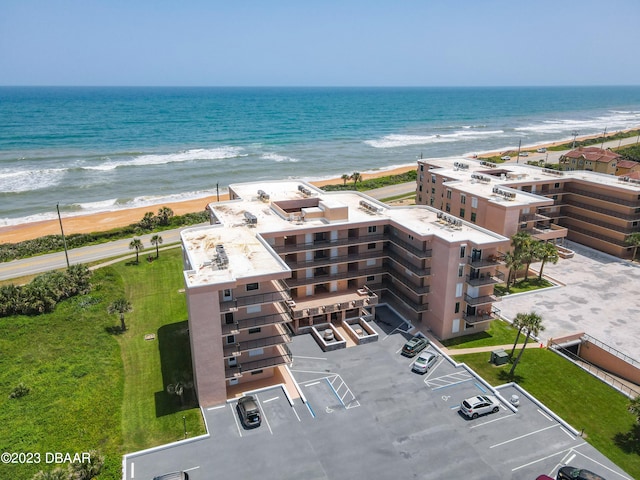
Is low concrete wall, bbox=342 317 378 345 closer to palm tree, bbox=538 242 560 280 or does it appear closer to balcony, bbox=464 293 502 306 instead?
balcony, bbox=464 293 502 306

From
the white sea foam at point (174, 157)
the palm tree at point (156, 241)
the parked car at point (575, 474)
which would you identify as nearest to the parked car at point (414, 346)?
the parked car at point (575, 474)

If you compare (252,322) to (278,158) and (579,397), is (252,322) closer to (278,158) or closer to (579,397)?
(579,397)

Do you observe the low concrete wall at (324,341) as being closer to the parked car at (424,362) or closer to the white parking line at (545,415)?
the parked car at (424,362)

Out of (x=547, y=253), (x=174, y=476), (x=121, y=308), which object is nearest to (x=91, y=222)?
(x=121, y=308)

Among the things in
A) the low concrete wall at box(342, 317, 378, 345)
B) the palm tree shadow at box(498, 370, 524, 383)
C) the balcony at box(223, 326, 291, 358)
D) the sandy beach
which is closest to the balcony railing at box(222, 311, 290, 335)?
the balcony at box(223, 326, 291, 358)

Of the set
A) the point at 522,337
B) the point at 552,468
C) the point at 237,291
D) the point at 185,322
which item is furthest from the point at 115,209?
the point at 552,468

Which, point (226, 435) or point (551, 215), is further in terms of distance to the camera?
point (551, 215)

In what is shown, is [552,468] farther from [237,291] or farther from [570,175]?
[570,175]
